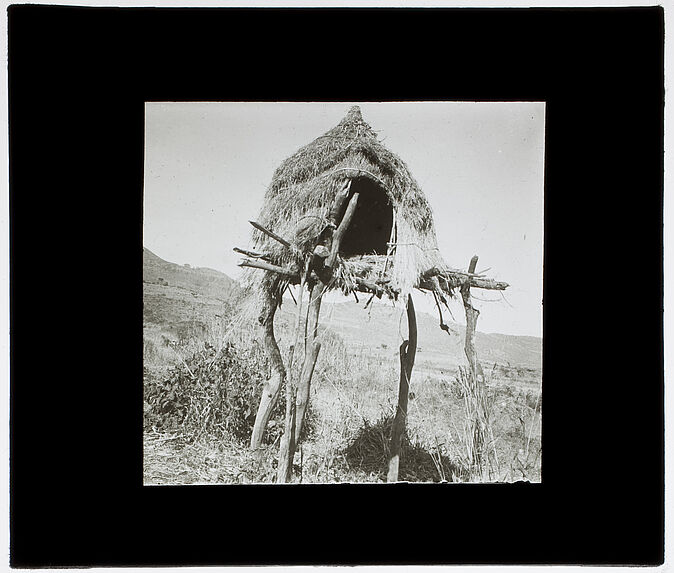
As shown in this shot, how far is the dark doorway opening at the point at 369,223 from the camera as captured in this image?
3916 mm

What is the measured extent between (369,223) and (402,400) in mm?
1153

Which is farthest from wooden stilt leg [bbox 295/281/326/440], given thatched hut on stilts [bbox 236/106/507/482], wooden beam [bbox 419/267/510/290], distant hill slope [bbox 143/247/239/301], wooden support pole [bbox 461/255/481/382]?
wooden support pole [bbox 461/255/481/382]

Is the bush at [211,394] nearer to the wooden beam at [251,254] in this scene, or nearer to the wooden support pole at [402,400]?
the wooden beam at [251,254]

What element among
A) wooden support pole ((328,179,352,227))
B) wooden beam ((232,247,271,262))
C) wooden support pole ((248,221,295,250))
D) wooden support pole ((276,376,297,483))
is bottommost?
wooden support pole ((276,376,297,483))

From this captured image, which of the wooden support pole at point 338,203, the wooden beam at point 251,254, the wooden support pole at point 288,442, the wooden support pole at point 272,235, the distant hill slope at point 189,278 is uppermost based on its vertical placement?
the wooden support pole at point 338,203

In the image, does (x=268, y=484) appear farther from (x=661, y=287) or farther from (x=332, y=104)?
(x=661, y=287)

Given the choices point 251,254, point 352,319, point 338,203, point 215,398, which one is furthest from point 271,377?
point 338,203

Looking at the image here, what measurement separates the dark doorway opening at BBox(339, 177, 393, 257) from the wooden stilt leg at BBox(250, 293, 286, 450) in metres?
0.60

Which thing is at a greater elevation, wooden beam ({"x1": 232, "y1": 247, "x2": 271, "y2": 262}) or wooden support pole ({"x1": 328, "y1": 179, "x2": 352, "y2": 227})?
wooden support pole ({"x1": 328, "y1": 179, "x2": 352, "y2": 227})

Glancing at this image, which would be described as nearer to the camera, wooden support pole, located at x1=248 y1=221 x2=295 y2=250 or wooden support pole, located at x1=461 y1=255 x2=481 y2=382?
wooden support pole, located at x1=248 y1=221 x2=295 y2=250

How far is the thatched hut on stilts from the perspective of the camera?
12.6ft

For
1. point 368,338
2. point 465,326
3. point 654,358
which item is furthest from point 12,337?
point 654,358

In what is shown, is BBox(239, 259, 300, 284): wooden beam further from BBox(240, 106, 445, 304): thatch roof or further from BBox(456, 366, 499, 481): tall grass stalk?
BBox(456, 366, 499, 481): tall grass stalk

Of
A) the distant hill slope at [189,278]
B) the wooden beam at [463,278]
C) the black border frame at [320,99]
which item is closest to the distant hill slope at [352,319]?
the distant hill slope at [189,278]
